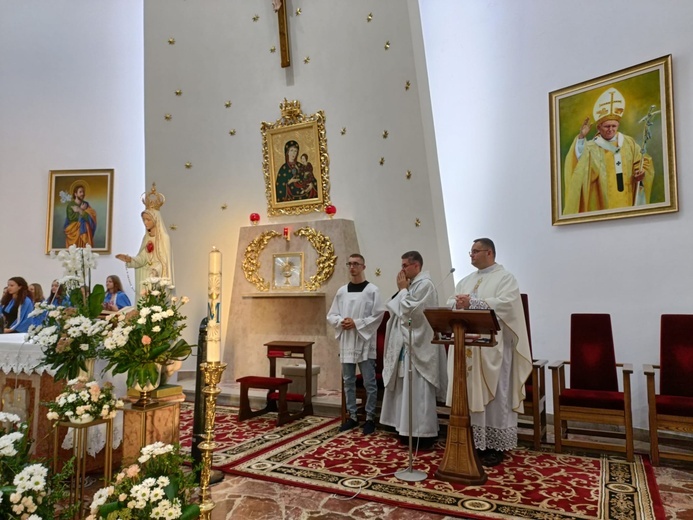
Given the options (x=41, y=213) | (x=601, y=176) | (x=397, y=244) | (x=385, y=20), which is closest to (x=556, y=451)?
(x=601, y=176)

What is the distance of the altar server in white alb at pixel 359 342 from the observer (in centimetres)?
566

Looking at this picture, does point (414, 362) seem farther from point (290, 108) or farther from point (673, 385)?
point (290, 108)

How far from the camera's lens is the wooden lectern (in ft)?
13.1

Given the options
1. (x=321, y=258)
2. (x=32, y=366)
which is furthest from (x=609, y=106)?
(x=32, y=366)

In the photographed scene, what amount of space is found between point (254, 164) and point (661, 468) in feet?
21.7

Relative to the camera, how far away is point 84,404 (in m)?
2.90

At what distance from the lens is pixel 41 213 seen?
394 inches

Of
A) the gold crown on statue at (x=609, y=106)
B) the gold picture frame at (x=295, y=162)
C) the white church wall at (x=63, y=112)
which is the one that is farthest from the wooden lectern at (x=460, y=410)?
the white church wall at (x=63, y=112)

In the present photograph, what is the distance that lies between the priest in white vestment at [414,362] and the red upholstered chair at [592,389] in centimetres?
108

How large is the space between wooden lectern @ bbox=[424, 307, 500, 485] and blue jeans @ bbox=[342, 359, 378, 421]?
1542mm

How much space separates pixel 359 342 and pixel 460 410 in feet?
5.96

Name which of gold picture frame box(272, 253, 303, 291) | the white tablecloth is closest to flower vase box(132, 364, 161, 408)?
the white tablecloth

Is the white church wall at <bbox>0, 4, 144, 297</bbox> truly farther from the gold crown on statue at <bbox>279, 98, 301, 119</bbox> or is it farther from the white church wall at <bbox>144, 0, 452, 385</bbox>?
the gold crown on statue at <bbox>279, 98, 301, 119</bbox>

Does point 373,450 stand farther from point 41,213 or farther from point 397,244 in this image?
point 41,213
